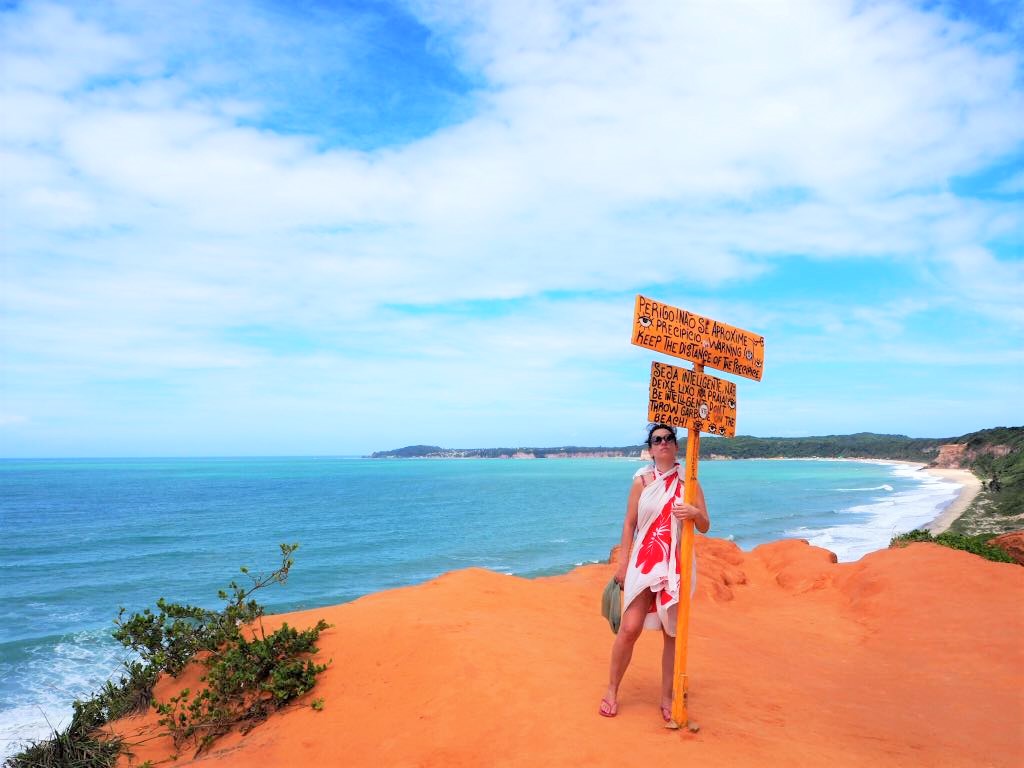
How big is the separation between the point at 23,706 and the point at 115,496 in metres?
58.7

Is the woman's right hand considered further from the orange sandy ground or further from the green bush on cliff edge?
the green bush on cliff edge

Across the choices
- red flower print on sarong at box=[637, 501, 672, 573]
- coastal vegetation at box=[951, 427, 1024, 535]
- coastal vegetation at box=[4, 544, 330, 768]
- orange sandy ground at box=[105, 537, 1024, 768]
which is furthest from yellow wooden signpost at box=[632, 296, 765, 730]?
coastal vegetation at box=[951, 427, 1024, 535]

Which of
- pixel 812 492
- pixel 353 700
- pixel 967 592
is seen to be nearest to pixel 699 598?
pixel 967 592

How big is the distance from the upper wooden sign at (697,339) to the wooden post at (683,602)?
0.81 metres

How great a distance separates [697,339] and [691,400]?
0.48 metres

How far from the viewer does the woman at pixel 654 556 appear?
468 centimetres

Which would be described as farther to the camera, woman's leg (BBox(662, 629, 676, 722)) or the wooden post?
woman's leg (BBox(662, 629, 676, 722))

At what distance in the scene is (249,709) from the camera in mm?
5910

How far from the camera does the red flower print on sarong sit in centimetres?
469

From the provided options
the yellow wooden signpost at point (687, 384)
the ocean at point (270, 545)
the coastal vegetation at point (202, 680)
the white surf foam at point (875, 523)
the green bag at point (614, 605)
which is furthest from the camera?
the white surf foam at point (875, 523)

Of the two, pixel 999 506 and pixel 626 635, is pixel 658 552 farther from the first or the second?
pixel 999 506

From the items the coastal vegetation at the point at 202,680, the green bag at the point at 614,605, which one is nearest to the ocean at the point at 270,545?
the coastal vegetation at the point at 202,680

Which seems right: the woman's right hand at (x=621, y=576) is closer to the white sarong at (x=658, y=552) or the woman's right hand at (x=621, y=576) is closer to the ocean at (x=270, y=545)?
the white sarong at (x=658, y=552)

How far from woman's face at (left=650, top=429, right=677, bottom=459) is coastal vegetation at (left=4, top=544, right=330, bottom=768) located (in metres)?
3.87
